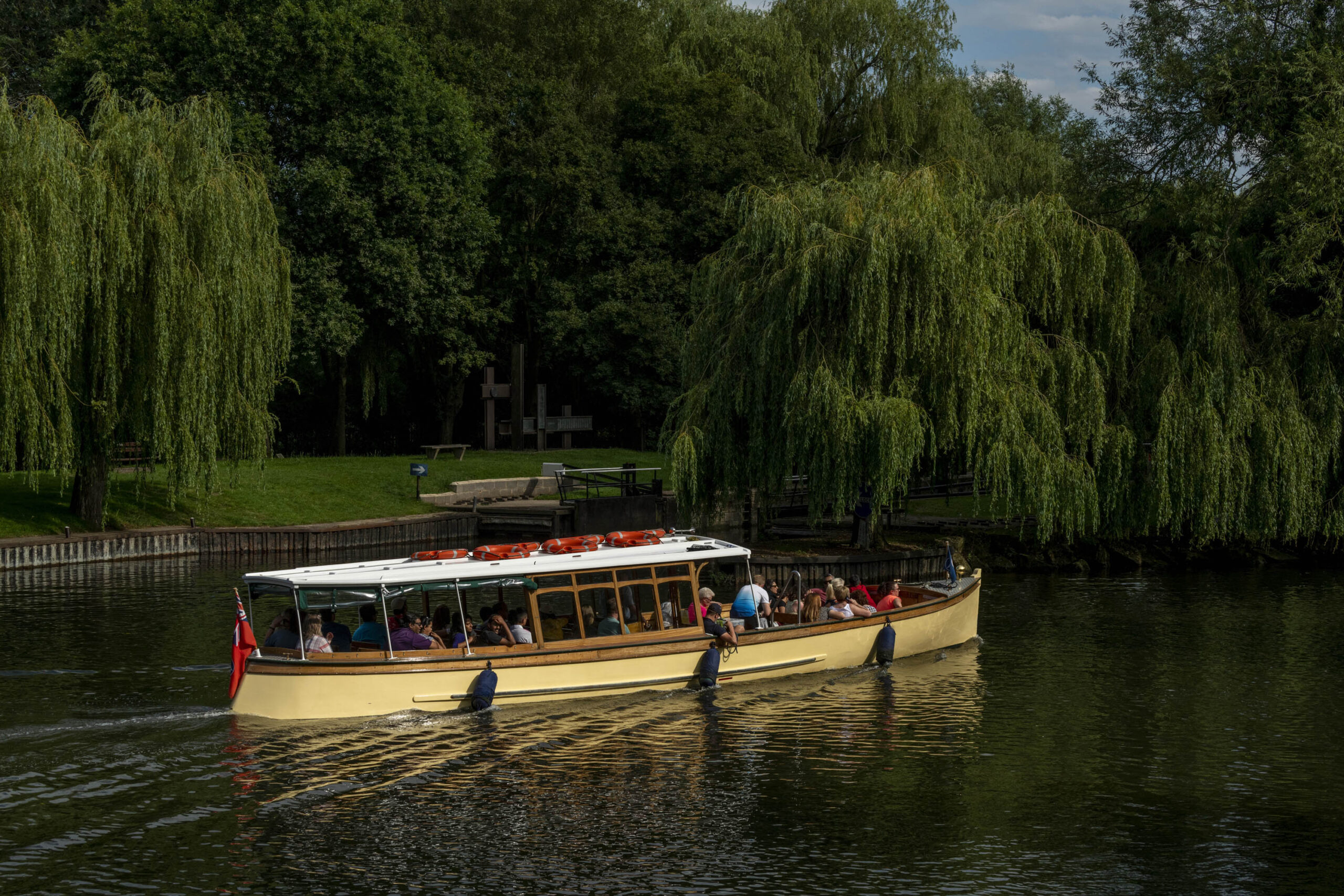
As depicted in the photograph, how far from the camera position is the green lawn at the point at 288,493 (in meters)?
43.4

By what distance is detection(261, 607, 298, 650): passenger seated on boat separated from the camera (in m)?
22.4

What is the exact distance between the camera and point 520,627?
23594mm

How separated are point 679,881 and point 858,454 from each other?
20.1 m

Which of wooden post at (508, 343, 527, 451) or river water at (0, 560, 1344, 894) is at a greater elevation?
wooden post at (508, 343, 527, 451)

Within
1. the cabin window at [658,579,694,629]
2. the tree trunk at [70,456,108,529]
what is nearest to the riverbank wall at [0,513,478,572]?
the tree trunk at [70,456,108,529]

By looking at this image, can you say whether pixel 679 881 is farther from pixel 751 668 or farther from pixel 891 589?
pixel 891 589

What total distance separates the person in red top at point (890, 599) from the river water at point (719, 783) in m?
1.21

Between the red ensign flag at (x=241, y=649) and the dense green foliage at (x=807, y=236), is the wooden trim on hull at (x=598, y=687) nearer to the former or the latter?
the red ensign flag at (x=241, y=649)

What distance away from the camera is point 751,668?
83.8 feet

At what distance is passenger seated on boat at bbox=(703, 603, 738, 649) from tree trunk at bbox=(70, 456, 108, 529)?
24.9m

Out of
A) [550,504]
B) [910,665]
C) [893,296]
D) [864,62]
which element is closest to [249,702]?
[910,665]

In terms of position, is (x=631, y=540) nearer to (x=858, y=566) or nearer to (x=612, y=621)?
(x=612, y=621)

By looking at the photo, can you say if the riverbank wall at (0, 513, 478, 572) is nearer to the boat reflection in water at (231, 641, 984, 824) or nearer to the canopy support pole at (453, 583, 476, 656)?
the boat reflection in water at (231, 641, 984, 824)

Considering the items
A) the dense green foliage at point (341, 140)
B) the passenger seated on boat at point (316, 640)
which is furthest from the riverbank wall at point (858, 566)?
the dense green foliage at point (341, 140)
